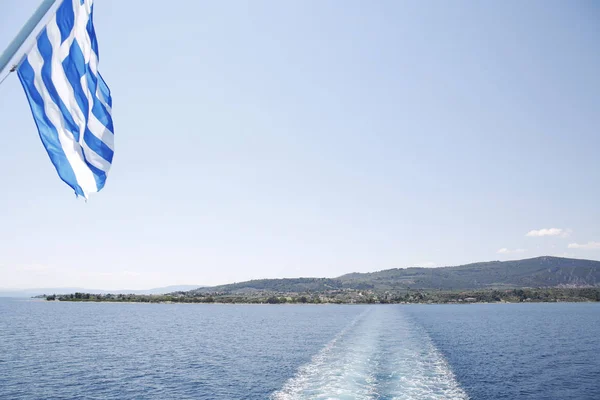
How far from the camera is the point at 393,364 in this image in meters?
45.2

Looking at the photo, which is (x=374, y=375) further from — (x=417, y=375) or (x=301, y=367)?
(x=301, y=367)

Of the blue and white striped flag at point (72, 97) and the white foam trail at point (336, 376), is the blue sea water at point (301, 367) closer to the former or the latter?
the white foam trail at point (336, 376)

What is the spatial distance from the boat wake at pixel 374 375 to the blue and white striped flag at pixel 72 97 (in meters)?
28.3

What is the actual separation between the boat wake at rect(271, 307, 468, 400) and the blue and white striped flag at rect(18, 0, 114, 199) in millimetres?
28332

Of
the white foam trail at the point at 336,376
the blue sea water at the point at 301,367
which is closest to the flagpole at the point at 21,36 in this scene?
the white foam trail at the point at 336,376

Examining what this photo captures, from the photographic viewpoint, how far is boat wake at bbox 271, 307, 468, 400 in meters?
33.8

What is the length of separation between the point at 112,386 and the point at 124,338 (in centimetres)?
4025

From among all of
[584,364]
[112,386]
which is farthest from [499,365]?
[112,386]

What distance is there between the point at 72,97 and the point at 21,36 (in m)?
2.48

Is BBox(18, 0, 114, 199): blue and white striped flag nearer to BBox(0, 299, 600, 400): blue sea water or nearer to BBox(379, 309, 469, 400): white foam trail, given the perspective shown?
BBox(0, 299, 600, 400): blue sea water

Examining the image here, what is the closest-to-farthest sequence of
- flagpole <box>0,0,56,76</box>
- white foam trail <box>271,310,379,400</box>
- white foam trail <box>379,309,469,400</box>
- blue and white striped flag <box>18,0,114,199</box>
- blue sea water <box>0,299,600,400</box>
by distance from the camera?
1. flagpole <box>0,0,56,76</box>
2. blue and white striped flag <box>18,0,114,199</box>
3. white foam trail <box>271,310,379,400</box>
4. white foam trail <box>379,309,469,400</box>
5. blue sea water <box>0,299,600,400</box>

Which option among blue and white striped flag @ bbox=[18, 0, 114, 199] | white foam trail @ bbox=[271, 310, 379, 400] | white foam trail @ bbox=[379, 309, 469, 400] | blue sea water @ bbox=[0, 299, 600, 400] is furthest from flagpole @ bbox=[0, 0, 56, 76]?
white foam trail @ bbox=[379, 309, 469, 400]

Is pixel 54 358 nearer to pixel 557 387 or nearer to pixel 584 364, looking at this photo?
pixel 557 387

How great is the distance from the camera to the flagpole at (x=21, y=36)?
851cm
